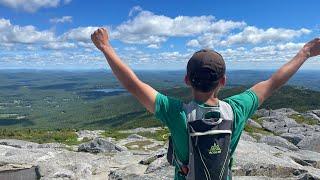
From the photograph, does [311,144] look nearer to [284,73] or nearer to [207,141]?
[284,73]

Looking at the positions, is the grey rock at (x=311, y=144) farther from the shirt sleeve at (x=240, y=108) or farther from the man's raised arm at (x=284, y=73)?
the shirt sleeve at (x=240, y=108)

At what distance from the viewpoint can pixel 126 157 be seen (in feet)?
105

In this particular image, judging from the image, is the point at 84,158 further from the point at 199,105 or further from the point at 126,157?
the point at 199,105

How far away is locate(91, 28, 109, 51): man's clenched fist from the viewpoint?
683 cm

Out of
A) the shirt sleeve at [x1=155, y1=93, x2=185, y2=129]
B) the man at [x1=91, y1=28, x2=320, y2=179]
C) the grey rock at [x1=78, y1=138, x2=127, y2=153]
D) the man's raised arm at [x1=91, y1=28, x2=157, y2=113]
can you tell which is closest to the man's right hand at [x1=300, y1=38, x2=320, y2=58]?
the man at [x1=91, y1=28, x2=320, y2=179]

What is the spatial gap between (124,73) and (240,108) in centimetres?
192

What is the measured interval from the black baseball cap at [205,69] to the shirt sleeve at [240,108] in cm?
62

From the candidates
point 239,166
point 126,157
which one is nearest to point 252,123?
point 126,157

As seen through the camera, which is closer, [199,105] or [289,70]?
[199,105]

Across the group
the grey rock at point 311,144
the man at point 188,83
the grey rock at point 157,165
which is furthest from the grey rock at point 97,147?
the man at point 188,83

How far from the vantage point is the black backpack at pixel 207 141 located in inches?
265

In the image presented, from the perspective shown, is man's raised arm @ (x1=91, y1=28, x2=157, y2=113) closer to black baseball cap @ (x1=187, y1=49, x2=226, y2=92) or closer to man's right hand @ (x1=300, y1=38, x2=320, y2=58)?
black baseball cap @ (x1=187, y1=49, x2=226, y2=92)

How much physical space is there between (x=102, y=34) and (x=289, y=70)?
10.3ft

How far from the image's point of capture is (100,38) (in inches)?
270
